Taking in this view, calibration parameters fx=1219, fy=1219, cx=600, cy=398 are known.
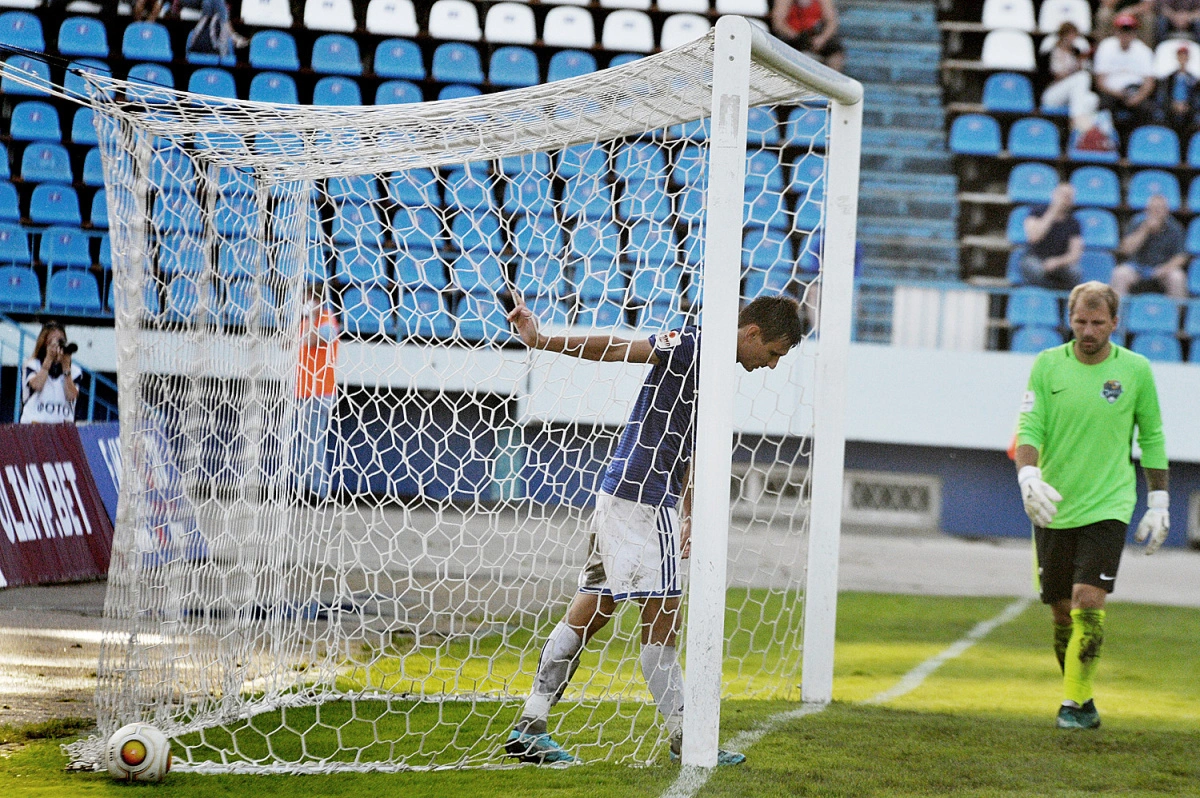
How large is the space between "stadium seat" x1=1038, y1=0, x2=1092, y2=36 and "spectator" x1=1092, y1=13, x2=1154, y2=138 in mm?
442

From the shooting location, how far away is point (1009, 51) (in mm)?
15047

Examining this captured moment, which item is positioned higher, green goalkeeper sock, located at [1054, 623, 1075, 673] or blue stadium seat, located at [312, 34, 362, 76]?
blue stadium seat, located at [312, 34, 362, 76]

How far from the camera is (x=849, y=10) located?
15695 millimetres

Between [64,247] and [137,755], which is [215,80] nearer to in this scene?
[64,247]

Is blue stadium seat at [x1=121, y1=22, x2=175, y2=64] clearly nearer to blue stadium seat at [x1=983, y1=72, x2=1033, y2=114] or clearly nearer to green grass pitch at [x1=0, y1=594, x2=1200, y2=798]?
blue stadium seat at [x1=983, y1=72, x2=1033, y2=114]

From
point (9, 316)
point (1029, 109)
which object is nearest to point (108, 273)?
point (9, 316)

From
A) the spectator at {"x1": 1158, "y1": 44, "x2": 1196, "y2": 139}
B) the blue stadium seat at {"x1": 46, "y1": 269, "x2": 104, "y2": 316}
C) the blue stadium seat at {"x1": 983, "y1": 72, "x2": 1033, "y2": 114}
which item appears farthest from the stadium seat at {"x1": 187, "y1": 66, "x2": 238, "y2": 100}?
the spectator at {"x1": 1158, "y1": 44, "x2": 1196, "y2": 139}

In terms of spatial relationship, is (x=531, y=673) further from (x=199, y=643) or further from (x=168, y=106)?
(x=168, y=106)

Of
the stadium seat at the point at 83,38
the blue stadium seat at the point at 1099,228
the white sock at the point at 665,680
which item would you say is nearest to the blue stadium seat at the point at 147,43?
the stadium seat at the point at 83,38

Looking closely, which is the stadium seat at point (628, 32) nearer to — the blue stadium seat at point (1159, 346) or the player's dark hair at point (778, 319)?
the blue stadium seat at point (1159, 346)

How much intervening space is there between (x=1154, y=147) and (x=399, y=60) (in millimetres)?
8943

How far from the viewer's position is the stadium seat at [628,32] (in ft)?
48.0

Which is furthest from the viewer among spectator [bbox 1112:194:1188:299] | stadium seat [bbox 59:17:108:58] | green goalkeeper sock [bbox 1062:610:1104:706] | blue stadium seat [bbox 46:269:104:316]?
stadium seat [bbox 59:17:108:58]

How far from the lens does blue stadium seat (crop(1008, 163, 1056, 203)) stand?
14.0 m
